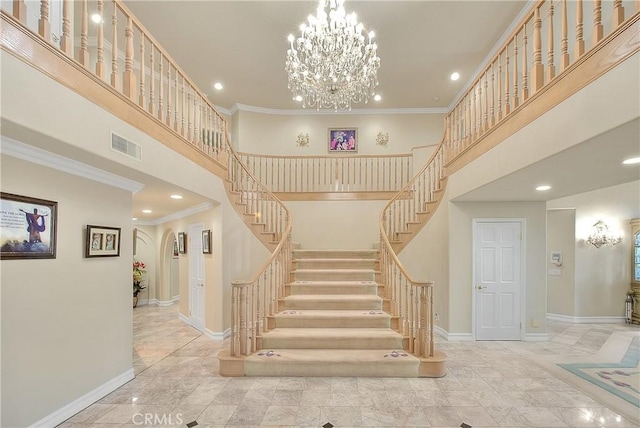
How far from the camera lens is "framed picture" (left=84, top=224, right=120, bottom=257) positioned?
130 inches

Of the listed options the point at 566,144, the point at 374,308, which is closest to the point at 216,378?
the point at 374,308

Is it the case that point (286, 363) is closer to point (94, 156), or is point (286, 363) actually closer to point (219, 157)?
point (94, 156)

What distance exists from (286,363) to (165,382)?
1.53 m

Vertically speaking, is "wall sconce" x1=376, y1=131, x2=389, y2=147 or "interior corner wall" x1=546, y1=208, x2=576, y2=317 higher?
"wall sconce" x1=376, y1=131, x2=389, y2=147

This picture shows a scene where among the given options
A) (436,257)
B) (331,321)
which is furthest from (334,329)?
(436,257)

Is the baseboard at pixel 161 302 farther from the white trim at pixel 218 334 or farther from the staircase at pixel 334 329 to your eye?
the staircase at pixel 334 329

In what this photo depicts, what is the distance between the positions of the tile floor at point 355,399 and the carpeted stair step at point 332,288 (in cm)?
161

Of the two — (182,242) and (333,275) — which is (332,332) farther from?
(182,242)

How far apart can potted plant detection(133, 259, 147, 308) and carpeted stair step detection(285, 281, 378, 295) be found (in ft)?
18.1

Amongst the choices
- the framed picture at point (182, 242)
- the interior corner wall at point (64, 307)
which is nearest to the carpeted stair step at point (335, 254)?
the framed picture at point (182, 242)

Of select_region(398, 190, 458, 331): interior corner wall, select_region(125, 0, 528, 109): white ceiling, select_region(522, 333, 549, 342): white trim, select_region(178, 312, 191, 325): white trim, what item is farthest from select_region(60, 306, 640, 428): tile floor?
select_region(125, 0, 528, 109): white ceiling

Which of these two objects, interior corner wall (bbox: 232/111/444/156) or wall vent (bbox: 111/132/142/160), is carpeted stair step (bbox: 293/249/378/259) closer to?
interior corner wall (bbox: 232/111/444/156)

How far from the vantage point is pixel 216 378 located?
391 cm

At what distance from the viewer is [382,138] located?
869 cm
